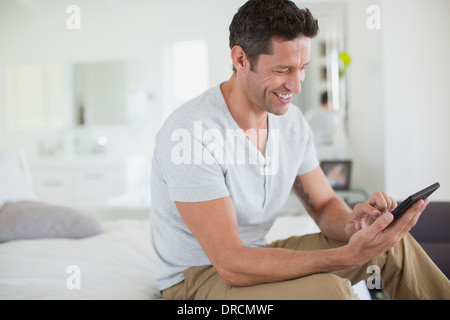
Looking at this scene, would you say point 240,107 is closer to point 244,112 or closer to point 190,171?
point 244,112

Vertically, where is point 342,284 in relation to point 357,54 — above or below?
below

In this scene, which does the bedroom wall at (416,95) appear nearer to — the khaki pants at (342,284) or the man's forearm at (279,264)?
the khaki pants at (342,284)

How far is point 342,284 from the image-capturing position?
790 mm

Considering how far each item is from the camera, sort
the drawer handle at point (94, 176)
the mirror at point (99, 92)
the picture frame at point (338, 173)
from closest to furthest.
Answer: the picture frame at point (338, 173), the drawer handle at point (94, 176), the mirror at point (99, 92)

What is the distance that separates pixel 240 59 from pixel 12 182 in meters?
1.41

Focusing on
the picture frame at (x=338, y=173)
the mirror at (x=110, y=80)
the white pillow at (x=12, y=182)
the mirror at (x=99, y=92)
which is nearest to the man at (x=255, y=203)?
the white pillow at (x=12, y=182)

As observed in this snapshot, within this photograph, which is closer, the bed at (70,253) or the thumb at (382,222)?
the thumb at (382,222)

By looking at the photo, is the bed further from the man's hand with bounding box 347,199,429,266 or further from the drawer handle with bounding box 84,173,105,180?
the drawer handle with bounding box 84,173,105,180

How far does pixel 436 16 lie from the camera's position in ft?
5.04

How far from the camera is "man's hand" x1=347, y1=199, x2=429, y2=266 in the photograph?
809 mm

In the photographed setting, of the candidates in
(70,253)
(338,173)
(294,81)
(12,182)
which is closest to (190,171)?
(294,81)

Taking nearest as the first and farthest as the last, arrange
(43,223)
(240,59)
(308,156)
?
(240,59) < (308,156) < (43,223)

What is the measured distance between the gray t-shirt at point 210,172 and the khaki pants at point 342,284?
0.14 ft

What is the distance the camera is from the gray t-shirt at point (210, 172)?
3.08 ft
